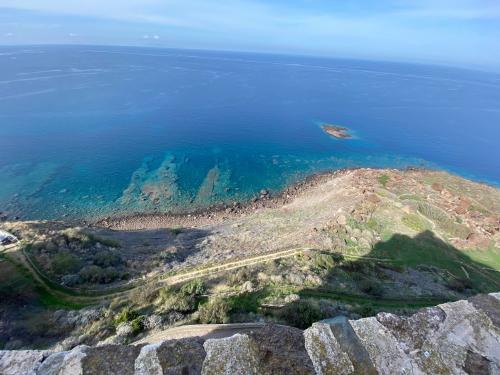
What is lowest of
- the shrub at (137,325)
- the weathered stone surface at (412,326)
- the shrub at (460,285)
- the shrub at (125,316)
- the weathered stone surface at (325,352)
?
the shrub at (460,285)

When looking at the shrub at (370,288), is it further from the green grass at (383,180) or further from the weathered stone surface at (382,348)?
the green grass at (383,180)

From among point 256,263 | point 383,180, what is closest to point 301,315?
point 256,263

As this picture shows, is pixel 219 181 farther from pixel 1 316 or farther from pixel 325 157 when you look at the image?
pixel 1 316

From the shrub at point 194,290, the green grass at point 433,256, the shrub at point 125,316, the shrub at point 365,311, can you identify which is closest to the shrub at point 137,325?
the shrub at point 125,316

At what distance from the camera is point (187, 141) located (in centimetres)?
7369

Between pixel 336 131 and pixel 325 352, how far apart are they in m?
86.1

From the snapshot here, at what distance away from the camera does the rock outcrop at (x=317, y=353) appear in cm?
803

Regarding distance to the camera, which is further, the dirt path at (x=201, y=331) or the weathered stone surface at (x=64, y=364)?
the dirt path at (x=201, y=331)

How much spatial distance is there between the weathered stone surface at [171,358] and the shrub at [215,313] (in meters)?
6.79

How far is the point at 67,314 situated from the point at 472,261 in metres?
40.8

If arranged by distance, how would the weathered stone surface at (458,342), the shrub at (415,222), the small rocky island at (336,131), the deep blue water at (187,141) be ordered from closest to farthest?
1. the weathered stone surface at (458,342)
2. the shrub at (415,222)
3. the deep blue water at (187,141)
4. the small rocky island at (336,131)

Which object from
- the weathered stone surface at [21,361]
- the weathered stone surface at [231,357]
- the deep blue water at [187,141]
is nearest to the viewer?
the weathered stone surface at [21,361]

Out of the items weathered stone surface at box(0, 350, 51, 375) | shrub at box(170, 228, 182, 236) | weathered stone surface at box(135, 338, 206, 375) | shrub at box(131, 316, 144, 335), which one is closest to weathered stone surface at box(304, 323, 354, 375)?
weathered stone surface at box(135, 338, 206, 375)

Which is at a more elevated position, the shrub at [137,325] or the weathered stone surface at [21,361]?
the weathered stone surface at [21,361]
